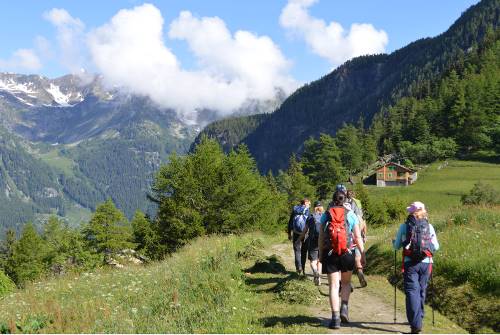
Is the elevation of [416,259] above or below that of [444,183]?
below

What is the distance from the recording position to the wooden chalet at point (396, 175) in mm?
87550

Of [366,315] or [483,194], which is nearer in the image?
[366,315]

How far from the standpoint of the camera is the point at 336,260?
9.73 meters

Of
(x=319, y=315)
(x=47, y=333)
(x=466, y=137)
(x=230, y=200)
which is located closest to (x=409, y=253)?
(x=319, y=315)

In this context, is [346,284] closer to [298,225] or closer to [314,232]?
[314,232]

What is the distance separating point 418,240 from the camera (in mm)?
9414

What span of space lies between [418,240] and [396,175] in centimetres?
8339

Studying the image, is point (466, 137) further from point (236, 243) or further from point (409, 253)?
point (409, 253)

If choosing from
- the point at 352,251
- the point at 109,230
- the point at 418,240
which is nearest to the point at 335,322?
the point at 352,251

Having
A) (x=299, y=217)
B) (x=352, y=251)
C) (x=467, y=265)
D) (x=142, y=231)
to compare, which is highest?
(x=299, y=217)

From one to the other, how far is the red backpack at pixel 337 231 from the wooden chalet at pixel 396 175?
262 ft

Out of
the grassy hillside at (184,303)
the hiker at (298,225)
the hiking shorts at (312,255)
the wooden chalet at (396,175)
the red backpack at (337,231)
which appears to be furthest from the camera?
the wooden chalet at (396,175)

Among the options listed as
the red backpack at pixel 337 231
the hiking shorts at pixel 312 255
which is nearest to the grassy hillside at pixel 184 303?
the hiking shorts at pixel 312 255

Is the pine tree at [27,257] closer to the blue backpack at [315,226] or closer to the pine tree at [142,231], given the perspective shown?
the pine tree at [142,231]
